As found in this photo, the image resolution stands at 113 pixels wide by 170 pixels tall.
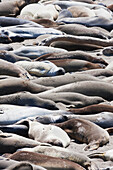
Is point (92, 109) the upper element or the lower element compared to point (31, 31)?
lower

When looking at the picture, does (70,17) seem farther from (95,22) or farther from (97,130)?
(97,130)

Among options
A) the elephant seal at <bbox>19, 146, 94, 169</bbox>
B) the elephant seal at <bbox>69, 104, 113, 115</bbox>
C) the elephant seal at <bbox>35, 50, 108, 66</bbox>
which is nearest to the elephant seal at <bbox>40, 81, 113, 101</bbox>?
the elephant seal at <bbox>69, 104, 113, 115</bbox>

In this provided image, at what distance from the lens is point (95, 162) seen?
4.19m

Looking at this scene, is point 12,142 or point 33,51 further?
point 33,51

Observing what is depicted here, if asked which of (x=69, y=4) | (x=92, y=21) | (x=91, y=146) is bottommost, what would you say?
(x=91, y=146)

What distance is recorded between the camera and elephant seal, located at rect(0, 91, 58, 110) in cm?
554

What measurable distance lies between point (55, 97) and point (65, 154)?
6.49 feet

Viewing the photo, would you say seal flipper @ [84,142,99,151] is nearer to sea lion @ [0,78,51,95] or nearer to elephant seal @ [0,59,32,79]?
sea lion @ [0,78,51,95]

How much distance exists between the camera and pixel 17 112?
5.08 meters

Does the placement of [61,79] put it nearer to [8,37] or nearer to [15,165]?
[8,37]

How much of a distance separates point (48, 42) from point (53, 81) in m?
2.47

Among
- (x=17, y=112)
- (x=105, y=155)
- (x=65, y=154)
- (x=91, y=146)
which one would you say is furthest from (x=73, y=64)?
(x=65, y=154)

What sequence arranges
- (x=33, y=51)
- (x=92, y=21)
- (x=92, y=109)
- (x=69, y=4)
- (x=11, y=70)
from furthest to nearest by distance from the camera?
(x=69, y=4) < (x=92, y=21) < (x=33, y=51) < (x=11, y=70) < (x=92, y=109)

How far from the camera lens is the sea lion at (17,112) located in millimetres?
4957
